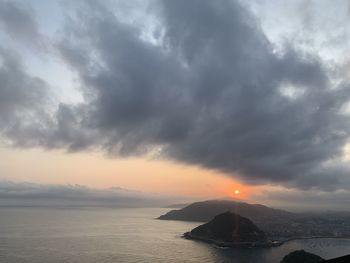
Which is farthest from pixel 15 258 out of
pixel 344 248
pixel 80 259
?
pixel 344 248

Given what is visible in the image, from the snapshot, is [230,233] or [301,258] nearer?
[301,258]

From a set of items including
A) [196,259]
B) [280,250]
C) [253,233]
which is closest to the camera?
[196,259]

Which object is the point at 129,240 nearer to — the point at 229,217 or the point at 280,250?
the point at 229,217

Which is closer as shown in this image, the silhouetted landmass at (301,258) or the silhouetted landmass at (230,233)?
the silhouetted landmass at (301,258)

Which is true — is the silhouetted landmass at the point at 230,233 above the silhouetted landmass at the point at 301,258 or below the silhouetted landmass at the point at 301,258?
above

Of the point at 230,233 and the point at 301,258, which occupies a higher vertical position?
the point at 230,233

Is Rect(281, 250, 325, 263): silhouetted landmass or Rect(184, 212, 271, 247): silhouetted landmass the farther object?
Rect(184, 212, 271, 247): silhouetted landmass

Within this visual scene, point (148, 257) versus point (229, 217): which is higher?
point (229, 217)

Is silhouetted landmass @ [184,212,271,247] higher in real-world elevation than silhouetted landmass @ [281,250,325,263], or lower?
higher
